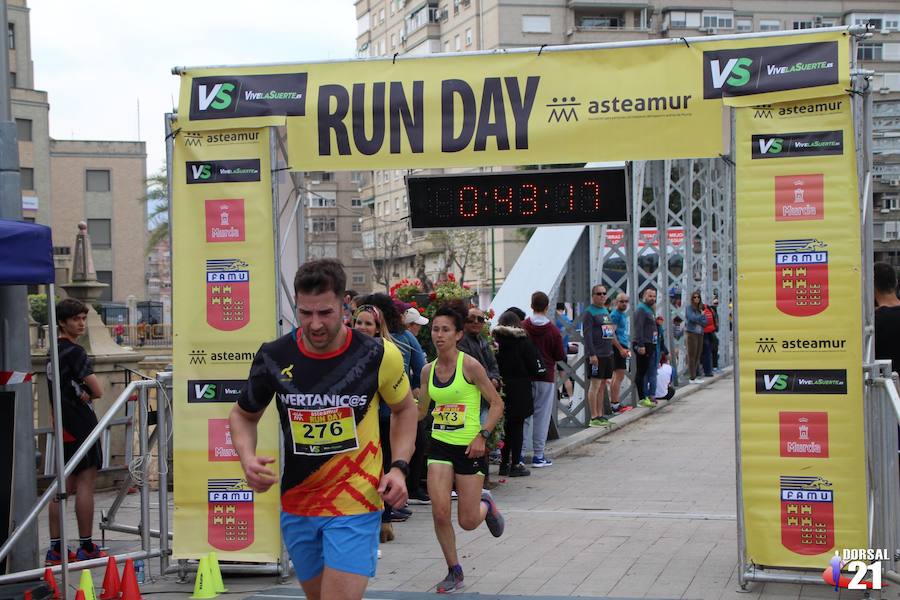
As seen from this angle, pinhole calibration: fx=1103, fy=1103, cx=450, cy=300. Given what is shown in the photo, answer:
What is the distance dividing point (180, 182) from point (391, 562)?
3.29 m

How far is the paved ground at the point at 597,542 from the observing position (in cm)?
751

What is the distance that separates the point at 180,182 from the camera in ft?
26.7

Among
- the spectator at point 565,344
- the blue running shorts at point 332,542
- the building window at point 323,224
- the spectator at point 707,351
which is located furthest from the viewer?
the building window at point 323,224

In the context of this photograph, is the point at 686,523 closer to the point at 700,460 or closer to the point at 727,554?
the point at 727,554

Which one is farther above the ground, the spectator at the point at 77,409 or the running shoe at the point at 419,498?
the spectator at the point at 77,409

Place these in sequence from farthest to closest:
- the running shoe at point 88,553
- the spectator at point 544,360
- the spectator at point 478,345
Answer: the spectator at point 544,360
the spectator at point 478,345
the running shoe at point 88,553

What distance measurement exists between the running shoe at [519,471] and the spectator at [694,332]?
11869 millimetres

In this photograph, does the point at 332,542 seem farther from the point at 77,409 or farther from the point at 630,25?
the point at 630,25

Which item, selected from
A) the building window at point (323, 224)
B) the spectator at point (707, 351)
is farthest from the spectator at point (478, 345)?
the building window at point (323, 224)

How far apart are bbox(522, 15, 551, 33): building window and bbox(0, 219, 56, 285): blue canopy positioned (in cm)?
7685

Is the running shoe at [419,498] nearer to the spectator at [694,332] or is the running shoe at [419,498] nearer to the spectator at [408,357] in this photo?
the spectator at [408,357]

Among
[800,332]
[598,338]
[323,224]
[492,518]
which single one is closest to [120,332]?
[598,338]

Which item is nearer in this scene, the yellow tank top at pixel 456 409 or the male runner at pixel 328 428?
the male runner at pixel 328 428

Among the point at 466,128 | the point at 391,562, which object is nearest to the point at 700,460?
the point at 391,562
